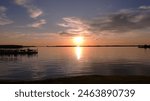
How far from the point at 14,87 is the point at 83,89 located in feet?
11.5

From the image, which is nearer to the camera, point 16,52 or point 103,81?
point 103,81

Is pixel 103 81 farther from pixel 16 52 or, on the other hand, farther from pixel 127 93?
pixel 16 52

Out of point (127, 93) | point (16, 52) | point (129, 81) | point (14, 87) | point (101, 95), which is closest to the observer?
point (101, 95)

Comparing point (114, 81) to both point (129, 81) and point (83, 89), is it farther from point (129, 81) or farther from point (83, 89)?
point (83, 89)

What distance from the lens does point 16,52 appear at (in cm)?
9069

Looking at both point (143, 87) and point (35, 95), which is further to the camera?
point (143, 87)

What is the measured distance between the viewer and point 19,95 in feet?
35.8

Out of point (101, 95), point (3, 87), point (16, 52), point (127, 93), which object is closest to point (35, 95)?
point (3, 87)

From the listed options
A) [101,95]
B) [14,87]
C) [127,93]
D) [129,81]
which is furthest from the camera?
[129,81]

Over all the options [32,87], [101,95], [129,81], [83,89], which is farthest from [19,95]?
[129,81]

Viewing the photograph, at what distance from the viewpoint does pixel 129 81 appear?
14547mm

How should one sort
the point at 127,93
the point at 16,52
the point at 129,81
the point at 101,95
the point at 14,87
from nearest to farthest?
the point at 101,95
the point at 127,93
the point at 14,87
the point at 129,81
the point at 16,52

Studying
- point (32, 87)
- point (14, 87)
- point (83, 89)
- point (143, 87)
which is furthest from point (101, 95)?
point (14, 87)

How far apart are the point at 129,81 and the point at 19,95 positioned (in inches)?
260
